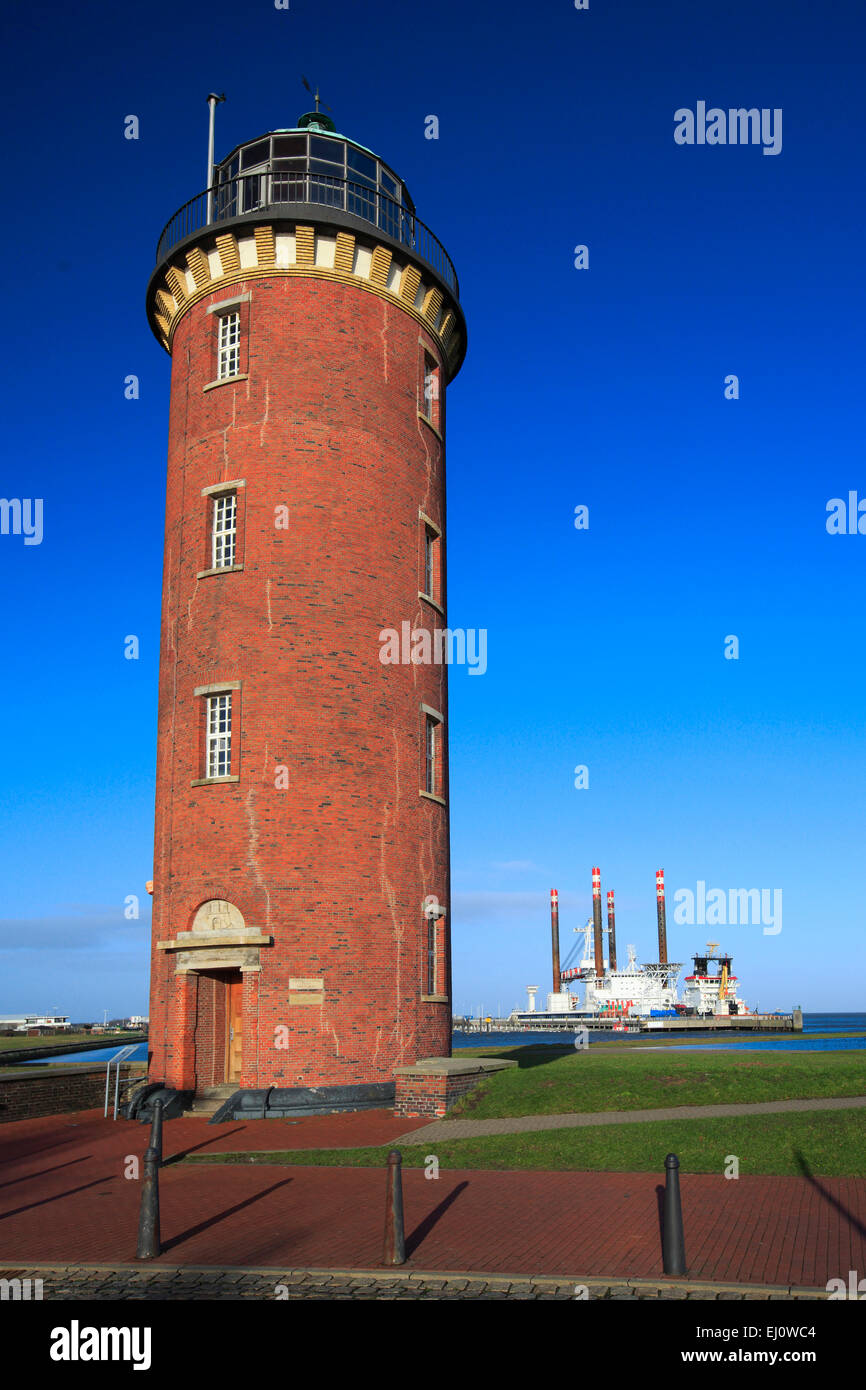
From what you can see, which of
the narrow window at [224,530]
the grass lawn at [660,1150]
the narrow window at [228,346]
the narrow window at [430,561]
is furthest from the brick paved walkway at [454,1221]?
the narrow window at [228,346]

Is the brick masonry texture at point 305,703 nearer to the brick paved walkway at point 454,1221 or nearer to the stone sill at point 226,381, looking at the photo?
the stone sill at point 226,381

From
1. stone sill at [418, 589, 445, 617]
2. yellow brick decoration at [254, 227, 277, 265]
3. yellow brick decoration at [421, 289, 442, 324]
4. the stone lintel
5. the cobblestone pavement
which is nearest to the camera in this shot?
the cobblestone pavement

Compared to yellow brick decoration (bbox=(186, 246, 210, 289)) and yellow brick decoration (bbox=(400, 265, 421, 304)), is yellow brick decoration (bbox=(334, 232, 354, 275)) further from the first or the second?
yellow brick decoration (bbox=(186, 246, 210, 289))

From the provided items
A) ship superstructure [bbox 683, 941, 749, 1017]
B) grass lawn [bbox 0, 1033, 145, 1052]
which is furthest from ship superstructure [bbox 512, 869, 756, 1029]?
grass lawn [bbox 0, 1033, 145, 1052]

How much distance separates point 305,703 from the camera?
24.4 m

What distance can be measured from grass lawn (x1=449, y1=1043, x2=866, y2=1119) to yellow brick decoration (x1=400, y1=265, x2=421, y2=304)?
63.9 ft

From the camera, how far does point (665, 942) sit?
15062 centimetres

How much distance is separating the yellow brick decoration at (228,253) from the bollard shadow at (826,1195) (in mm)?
23165

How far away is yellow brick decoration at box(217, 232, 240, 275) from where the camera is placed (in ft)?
88.0

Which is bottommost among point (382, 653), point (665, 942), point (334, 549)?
point (665, 942)
